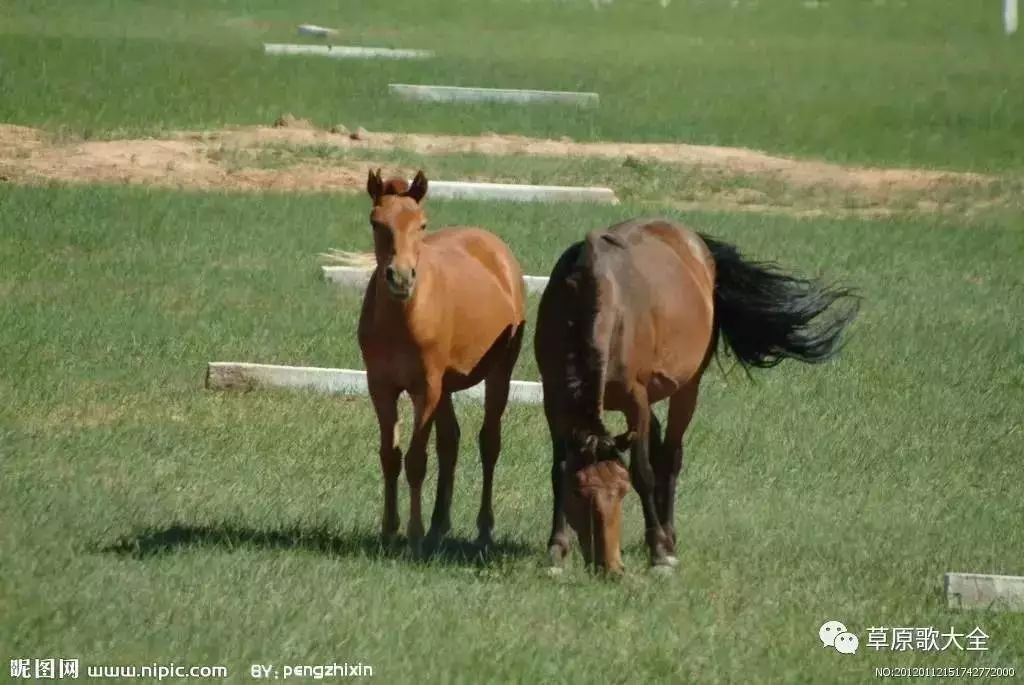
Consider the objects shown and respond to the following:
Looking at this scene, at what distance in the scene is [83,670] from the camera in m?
6.82

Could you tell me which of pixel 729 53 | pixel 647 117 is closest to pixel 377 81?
pixel 647 117

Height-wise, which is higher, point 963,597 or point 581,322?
point 581,322

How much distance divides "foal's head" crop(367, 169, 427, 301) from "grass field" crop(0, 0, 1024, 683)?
4.29 feet

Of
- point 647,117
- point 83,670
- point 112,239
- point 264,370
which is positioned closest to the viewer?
point 83,670

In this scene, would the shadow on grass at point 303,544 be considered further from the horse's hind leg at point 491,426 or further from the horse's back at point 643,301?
the horse's back at point 643,301

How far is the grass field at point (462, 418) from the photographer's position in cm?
811

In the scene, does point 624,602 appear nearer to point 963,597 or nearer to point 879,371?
point 963,597

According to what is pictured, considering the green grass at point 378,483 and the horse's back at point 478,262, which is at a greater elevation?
the horse's back at point 478,262

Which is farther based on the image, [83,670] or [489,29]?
[489,29]

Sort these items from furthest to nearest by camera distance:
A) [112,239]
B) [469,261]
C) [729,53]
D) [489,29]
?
[489,29] < [729,53] < [112,239] < [469,261]

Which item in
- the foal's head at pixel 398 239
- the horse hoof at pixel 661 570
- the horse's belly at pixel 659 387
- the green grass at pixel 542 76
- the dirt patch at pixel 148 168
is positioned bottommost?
the dirt patch at pixel 148 168

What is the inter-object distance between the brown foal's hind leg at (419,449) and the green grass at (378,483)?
0.22 meters

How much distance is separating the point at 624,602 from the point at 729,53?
102 ft

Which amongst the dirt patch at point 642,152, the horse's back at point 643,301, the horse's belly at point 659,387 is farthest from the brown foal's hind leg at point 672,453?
the dirt patch at point 642,152
